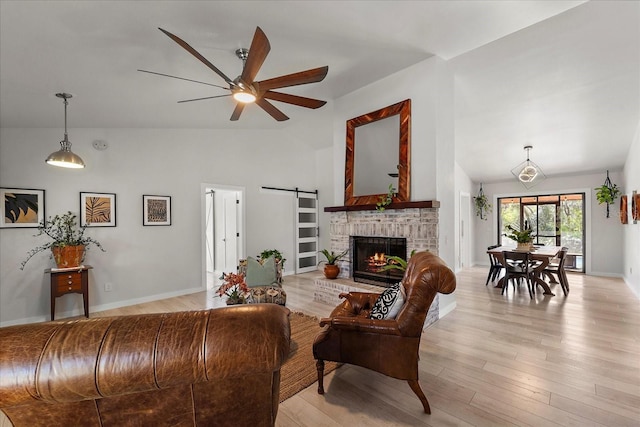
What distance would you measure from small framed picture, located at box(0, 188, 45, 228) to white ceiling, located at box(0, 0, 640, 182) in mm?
846

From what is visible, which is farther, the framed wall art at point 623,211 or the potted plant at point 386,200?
the framed wall art at point 623,211

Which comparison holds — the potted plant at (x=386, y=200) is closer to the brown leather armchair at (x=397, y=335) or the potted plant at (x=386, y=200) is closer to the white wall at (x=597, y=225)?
the brown leather armchair at (x=397, y=335)

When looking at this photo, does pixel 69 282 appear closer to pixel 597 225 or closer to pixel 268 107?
pixel 268 107

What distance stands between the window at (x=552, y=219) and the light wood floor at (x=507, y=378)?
3.62 m

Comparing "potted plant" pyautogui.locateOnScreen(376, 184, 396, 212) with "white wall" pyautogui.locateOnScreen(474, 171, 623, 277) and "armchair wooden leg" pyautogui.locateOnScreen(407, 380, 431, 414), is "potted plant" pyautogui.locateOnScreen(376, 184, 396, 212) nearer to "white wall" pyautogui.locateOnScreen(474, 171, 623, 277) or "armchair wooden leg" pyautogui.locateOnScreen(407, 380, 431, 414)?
"armchair wooden leg" pyautogui.locateOnScreen(407, 380, 431, 414)

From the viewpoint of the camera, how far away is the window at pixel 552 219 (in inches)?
278

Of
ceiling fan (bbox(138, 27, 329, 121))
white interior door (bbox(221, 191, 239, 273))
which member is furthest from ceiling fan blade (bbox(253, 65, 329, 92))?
white interior door (bbox(221, 191, 239, 273))

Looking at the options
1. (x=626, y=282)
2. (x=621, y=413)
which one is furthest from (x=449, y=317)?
(x=626, y=282)

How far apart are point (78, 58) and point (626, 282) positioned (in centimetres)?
899

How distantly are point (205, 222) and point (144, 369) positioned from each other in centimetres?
477

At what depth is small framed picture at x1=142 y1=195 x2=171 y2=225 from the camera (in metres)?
4.68

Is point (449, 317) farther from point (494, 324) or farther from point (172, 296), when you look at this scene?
point (172, 296)

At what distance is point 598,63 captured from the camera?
3.49 metres

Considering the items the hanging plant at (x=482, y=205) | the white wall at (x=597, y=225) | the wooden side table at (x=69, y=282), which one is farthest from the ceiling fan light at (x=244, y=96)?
the white wall at (x=597, y=225)
